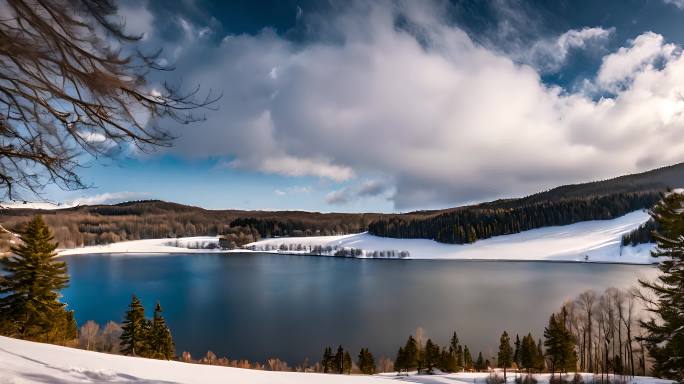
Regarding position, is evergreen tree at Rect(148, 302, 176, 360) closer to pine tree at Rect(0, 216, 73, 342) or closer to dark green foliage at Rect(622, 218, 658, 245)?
pine tree at Rect(0, 216, 73, 342)

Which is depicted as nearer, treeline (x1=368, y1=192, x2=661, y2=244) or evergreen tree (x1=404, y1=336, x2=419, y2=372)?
evergreen tree (x1=404, y1=336, x2=419, y2=372)

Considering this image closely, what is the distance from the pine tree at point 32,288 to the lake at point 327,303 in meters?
Result: 17.0

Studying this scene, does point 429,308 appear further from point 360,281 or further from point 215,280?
point 215,280

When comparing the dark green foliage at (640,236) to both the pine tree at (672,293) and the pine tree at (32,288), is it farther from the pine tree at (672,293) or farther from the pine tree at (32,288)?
the pine tree at (32,288)

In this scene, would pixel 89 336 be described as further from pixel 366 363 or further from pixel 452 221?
pixel 452 221

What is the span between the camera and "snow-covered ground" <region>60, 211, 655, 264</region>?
104188 mm

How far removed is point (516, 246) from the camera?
4729 inches

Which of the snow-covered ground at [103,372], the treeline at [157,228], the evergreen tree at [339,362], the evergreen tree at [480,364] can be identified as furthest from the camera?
the treeline at [157,228]

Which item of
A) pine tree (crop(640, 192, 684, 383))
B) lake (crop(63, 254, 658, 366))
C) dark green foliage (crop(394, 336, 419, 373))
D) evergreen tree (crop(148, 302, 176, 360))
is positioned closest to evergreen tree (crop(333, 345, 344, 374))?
dark green foliage (crop(394, 336, 419, 373))

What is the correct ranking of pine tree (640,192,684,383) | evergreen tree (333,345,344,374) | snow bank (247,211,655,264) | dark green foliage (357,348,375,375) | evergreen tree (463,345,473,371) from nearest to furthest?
1. pine tree (640,192,684,383)
2. evergreen tree (333,345,344,374)
3. dark green foliage (357,348,375,375)
4. evergreen tree (463,345,473,371)
5. snow bank (247,211,655,264)

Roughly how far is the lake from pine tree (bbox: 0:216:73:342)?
1700 cm

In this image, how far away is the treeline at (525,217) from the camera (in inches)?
5153

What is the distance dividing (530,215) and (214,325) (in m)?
130

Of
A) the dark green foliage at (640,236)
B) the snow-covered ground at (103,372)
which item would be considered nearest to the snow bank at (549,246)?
the dark green foliage at (640,236)
